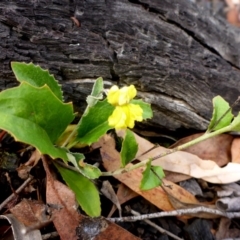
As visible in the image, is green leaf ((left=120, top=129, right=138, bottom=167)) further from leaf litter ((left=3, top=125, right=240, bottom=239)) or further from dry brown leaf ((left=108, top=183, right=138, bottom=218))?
dry brown leaf ((left=108, top=183, right=138, bottom=218))

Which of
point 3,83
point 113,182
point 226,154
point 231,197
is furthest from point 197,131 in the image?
point 3,83

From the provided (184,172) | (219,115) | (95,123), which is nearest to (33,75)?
(95,123)

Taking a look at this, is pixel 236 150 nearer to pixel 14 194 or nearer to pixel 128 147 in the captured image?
pixel 128 147

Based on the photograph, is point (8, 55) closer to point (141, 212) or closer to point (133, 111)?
point (133, 111)

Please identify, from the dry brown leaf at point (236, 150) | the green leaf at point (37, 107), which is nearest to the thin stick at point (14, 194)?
the green leaf at point (37, 107)

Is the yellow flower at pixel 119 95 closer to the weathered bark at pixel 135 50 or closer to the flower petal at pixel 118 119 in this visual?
the flower petal at pixel 118 119

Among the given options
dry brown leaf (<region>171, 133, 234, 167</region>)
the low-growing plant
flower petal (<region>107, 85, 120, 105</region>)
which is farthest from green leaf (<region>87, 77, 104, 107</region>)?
dry brown leaf (<region>171, 133, 234, 167</region>)
